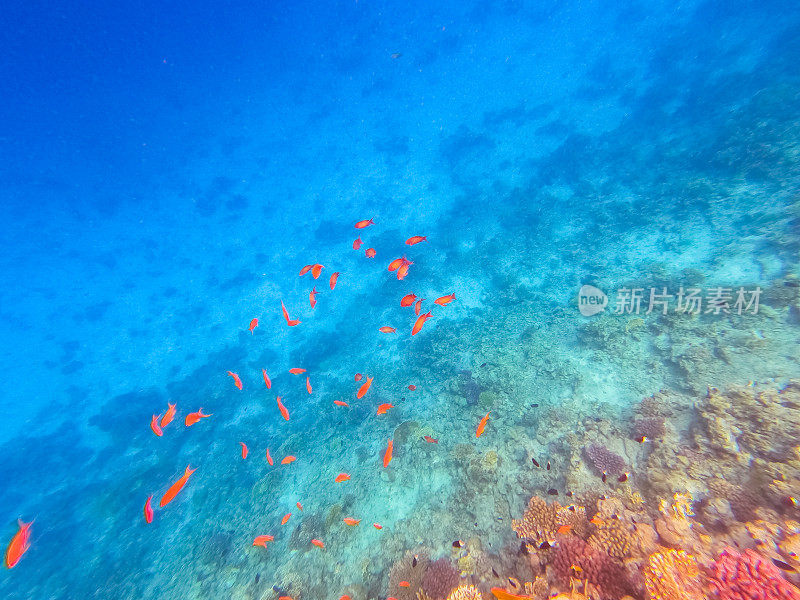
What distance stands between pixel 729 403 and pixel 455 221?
15.2 meters

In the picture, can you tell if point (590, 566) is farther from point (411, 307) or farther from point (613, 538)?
point (411, 307)

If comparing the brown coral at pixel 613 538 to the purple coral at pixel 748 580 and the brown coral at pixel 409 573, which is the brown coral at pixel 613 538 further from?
the brown coral at pixel 409 573

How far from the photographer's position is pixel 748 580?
2945 mm

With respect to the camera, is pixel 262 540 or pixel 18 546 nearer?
pixel 18 546

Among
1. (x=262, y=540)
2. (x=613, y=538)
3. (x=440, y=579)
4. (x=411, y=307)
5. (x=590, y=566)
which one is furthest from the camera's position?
(x=411, y=307)

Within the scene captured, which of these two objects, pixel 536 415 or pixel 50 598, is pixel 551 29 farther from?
pixel 50 598

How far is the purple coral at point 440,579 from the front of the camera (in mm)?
4656

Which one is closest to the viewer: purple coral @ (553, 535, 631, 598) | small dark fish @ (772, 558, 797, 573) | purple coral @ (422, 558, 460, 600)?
small dark fish @ (772, 558, 797, 573)

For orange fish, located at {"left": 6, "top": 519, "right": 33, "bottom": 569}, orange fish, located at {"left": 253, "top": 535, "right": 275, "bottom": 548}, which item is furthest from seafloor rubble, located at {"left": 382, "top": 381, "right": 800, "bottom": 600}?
orange fish, located at {"left": 6, "top": 519, "right": 33, "bottom": 569}

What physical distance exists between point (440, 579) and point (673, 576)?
130 inches

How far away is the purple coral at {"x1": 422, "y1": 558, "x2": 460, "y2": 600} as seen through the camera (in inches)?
183

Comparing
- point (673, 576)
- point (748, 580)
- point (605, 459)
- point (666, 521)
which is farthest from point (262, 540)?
point (748, 580)

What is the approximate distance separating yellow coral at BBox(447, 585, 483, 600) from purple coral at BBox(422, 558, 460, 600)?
47cm

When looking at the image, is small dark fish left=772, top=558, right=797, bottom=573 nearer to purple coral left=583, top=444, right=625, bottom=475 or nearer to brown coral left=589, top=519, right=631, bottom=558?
brown coral left=589, top=519, right=631, bottom=558
